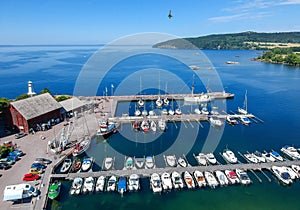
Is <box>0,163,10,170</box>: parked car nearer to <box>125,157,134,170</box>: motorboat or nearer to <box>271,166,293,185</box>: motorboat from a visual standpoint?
<box>125,157,134,170</box>: motorboat

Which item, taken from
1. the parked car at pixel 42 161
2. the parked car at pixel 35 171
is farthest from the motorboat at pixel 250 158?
the parked car at pixel 35 171

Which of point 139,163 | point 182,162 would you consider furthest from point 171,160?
point 139,163

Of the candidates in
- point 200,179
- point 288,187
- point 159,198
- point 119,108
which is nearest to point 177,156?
point 200,179

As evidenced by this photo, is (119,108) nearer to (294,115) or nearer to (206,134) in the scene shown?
(206,134)

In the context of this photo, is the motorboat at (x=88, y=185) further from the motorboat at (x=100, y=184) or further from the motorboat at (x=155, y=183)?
the motorboat at (x=155, y=183)

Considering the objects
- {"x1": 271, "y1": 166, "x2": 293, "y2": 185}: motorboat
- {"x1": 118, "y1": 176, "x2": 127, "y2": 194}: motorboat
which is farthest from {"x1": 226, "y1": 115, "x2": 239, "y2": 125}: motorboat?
{"x1": 118, "y1": 176, "x2": 127, "y2": 194}: motorboat
